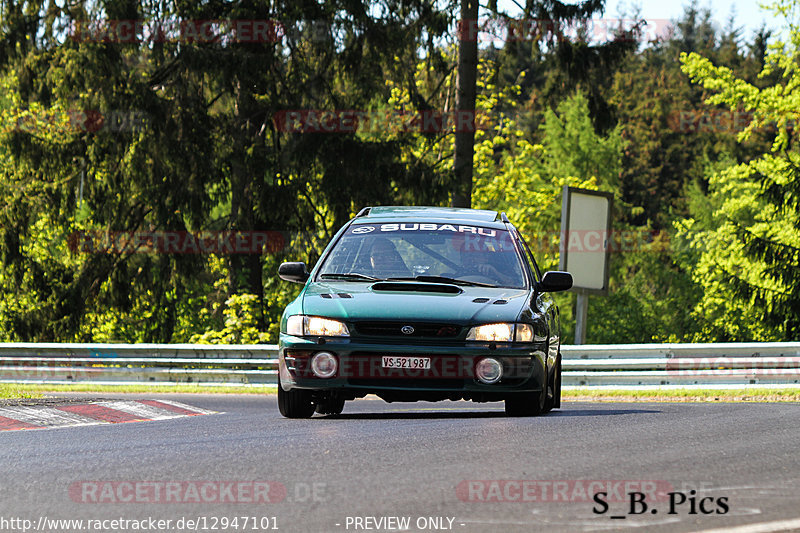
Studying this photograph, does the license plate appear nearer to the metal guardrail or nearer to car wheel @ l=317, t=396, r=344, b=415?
car wheel @ l=317, t=396, r=344, b=415

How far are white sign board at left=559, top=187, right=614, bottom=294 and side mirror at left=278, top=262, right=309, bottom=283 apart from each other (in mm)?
10851

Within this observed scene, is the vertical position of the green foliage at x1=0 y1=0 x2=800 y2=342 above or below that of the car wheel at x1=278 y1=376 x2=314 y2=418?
above

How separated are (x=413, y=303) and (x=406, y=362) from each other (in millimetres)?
499

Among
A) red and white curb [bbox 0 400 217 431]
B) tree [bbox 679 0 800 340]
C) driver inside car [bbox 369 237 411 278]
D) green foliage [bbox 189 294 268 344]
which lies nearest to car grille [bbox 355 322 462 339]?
driver inside car [bbox 369 237 411 278]

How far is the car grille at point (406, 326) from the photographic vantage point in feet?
32.1

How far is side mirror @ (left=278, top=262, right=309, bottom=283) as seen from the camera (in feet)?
36.1

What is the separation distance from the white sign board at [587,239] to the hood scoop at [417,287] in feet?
36.4

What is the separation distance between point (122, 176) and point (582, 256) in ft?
43.0

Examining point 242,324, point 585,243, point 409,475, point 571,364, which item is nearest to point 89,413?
point 409,475

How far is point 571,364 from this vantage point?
19.6m

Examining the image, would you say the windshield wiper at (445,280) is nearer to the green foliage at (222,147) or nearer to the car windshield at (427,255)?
the car windshield at (427,255)

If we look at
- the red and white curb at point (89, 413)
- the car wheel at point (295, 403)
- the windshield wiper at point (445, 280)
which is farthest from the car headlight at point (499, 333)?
the red and white curb at point (89, 413)

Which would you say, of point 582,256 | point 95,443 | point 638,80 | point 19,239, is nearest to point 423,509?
point 95,443

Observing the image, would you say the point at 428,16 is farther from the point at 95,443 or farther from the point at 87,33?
the point at 95,443
